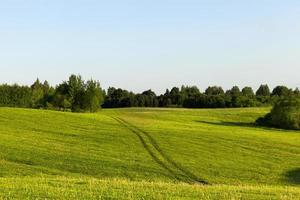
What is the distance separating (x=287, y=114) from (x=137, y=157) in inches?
2107

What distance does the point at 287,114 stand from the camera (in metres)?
95.8

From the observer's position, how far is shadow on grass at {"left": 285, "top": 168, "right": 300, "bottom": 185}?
43.9 meters

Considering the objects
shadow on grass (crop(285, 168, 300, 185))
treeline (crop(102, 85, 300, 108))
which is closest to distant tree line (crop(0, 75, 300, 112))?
treeline (crop(102, 85, 300, 108))

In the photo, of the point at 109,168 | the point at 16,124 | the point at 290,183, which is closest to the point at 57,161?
the point at 109,168

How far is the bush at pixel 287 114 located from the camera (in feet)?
312

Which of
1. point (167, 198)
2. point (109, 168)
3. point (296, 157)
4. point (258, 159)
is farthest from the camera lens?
point (296, 157)

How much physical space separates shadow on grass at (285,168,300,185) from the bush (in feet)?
154

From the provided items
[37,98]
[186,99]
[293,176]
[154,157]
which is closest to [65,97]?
[37,98]

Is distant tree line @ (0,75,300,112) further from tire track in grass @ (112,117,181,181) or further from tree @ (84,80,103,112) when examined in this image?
tire track in grass @ (112,117,181,181)

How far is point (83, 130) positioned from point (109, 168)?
80.7ft

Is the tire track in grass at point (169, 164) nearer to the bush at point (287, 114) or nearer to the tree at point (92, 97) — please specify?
the bush at point (287, 114)

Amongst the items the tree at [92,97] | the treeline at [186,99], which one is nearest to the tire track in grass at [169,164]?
the tree at [92,97]

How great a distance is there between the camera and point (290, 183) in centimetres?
4262

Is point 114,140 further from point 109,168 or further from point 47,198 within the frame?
point 47,198
